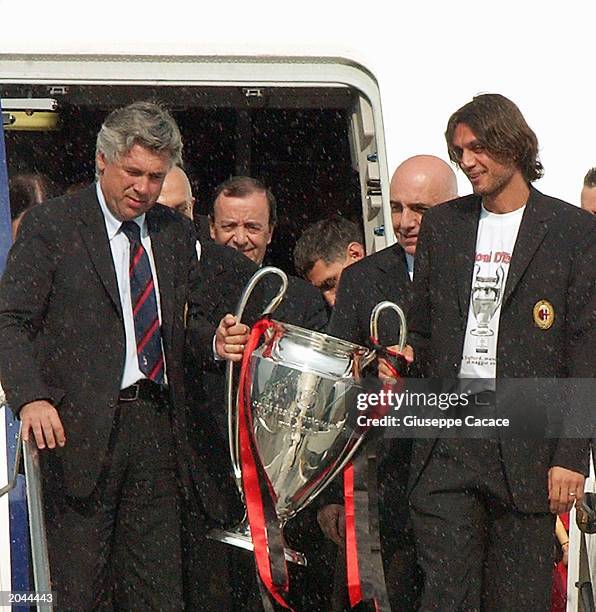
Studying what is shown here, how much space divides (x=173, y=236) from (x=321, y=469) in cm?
68

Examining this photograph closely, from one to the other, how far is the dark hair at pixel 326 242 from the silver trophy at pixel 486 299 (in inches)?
44.4

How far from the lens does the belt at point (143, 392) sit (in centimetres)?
362

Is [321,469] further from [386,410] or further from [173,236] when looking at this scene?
[173,236]

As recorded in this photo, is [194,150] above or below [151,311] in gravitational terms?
above

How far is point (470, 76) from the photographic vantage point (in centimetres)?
453

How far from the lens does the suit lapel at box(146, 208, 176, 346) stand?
12.0 feet

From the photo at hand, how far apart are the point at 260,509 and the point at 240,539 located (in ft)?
0.30

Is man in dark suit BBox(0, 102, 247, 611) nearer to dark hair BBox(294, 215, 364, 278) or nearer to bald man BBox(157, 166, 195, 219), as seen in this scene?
bald man BBox(157, 166, 195, 219)

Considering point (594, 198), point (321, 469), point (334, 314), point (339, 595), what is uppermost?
point (594, 198)

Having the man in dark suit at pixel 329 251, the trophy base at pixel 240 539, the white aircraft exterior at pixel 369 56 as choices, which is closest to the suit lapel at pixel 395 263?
the white aircraft exterior at pixel 369 56

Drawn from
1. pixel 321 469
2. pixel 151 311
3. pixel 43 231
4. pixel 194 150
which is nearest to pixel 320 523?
pixel 321 469

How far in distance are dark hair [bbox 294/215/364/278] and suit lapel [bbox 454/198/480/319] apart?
1023 millimetres

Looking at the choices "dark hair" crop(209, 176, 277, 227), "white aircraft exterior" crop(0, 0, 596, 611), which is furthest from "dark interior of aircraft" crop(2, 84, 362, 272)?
"white aircraft exterior" crop(0, 0, 596, 611)

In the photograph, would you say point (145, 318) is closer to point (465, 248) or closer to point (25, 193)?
point (465, 248)
